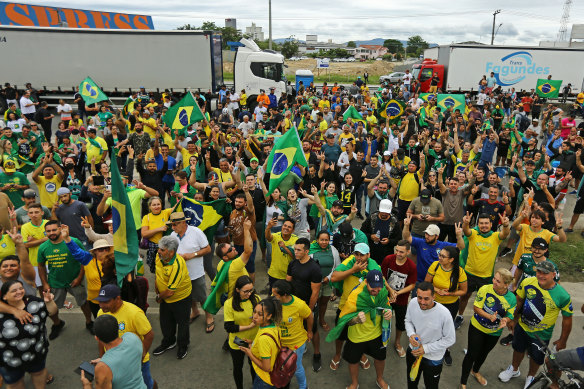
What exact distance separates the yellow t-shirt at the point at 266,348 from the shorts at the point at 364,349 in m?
1.12

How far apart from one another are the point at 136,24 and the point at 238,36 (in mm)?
32697

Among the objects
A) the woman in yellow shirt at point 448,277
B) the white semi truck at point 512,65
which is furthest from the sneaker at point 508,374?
the white semi truck at point 512,65

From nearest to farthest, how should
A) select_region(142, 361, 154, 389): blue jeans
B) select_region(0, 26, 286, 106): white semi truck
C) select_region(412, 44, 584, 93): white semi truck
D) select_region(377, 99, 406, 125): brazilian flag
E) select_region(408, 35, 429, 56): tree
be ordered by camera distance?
select_region(142, 361, 154, 389): blue jeans
select_region(377, 99, 406, 125): brazilian flag
select_region(0, 26, 286, 106): white semi truck
select_region(412, 44, 584, 93): white semi truck
select_region(408, 35, 429, 56): tree

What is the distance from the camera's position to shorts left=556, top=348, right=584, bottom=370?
12.3ft

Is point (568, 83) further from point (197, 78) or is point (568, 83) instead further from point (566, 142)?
point (197, 78)

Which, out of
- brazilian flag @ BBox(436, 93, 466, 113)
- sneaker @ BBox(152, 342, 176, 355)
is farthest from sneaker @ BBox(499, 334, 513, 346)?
brazilian flag @ BBox(436, 93, 466, 113)

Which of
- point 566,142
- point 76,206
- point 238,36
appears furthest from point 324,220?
point 238,36

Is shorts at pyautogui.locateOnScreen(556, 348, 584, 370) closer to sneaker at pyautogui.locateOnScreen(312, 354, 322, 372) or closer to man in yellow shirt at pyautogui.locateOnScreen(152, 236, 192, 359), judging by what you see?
sneaker at pyautogui.locateOnScreen(312, 354, 322, 372)

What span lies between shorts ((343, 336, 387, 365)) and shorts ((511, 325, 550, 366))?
5.24ft

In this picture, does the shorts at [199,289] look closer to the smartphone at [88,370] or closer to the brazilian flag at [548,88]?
the smartphone at [88,370]

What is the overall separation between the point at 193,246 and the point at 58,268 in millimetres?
1644

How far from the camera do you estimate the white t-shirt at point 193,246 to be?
17.2 ft

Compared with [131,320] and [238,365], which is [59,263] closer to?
[131,320]

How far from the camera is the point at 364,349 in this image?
14.4ft
